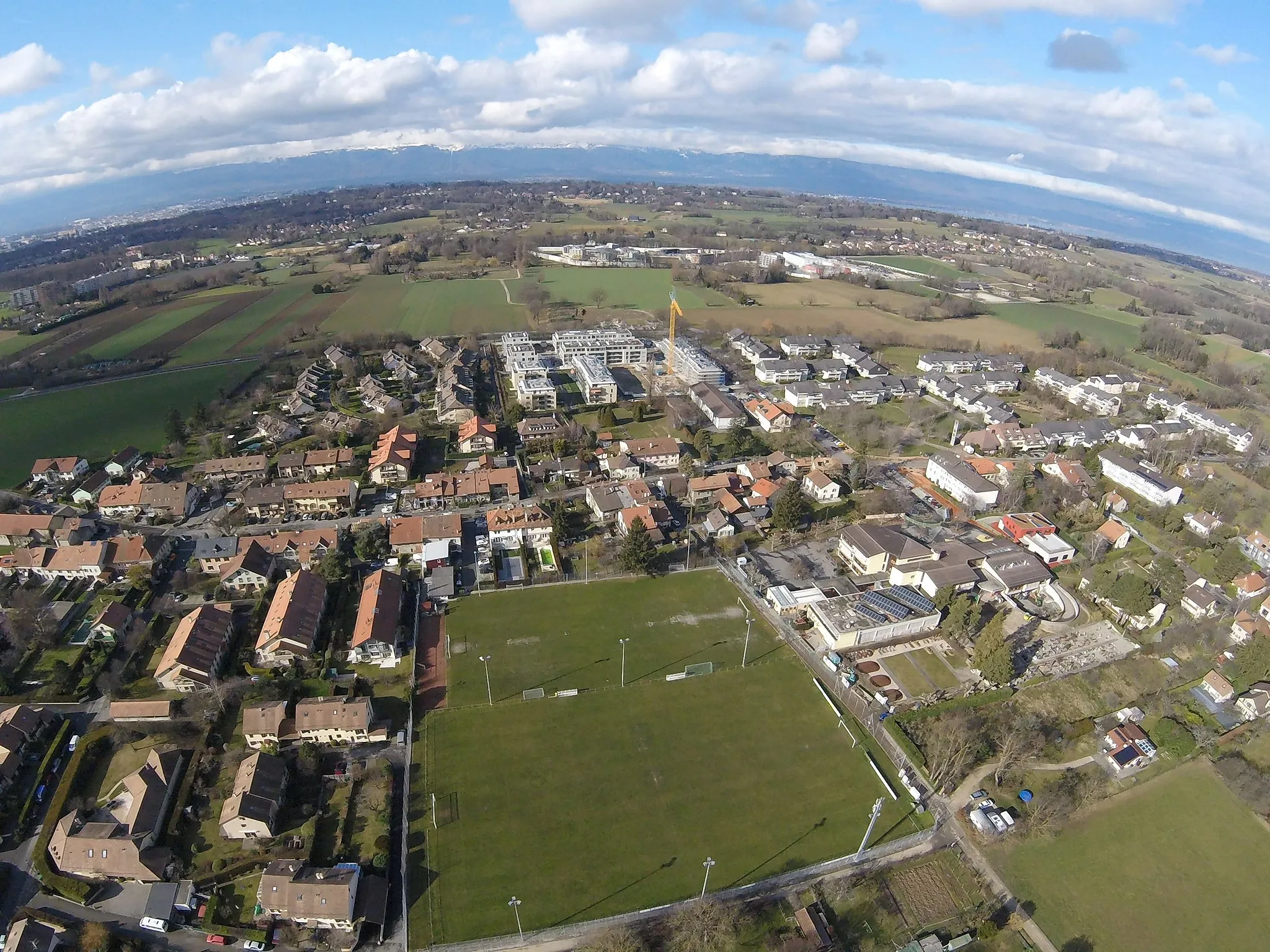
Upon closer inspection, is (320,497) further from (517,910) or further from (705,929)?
(705,929)

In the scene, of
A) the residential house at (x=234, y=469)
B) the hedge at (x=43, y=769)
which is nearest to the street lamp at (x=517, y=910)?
the hedge at (x=43, y=769)

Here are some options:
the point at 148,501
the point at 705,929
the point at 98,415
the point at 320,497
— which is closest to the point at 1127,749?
the point at 705,929

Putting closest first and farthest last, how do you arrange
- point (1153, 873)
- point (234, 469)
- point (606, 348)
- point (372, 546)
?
point (1153, 873) → point (372, 546) → point (234, 469) → point (606, 348)

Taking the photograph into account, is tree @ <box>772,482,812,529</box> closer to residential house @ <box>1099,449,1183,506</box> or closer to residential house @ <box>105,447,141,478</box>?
residential house @ <box>1099,449,1183,506</box>

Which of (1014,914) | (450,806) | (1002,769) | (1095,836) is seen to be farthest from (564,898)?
(1095,836)

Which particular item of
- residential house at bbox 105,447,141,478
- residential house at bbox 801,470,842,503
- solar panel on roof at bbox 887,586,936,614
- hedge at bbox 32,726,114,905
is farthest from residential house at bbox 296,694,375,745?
residential house at bbox 105,447,141,478

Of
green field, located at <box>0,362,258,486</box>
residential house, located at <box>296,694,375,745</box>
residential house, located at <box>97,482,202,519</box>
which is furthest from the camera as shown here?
green field, located at <box>0,362,258,486</box>

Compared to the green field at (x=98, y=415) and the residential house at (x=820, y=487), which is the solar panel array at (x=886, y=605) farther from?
the green field at (x=98, y=415)
